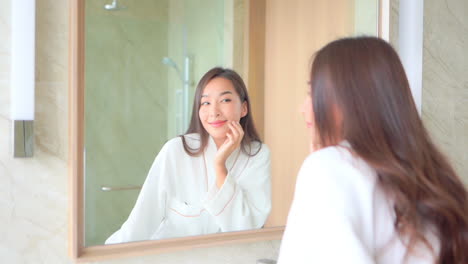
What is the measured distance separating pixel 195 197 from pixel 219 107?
8.6 inches

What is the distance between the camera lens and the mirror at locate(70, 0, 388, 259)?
0.92 meters

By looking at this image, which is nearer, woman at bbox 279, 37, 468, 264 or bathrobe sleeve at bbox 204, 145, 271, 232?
woman at bbox 279, 37, 468, 264

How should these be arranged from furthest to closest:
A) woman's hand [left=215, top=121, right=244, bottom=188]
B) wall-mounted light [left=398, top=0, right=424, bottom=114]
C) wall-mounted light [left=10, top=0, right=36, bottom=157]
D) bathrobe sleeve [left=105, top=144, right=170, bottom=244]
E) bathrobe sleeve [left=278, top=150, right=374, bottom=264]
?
wall-mounted light [left=398, top=0, right=424, bottom=114]
woman's hand [left=215, top=121, right=244, bottom=188]
bathrobe sleeve [left=105, top=144, right=170, bottom=244]
wall-mounted light [left=10, top=0, right=36, bottom=157]
bathrobe sleeve [left=278, top=150, right=374, bottom=264]

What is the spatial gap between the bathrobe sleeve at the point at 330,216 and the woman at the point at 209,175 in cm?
41

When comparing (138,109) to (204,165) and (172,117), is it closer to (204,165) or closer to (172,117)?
(172,117)

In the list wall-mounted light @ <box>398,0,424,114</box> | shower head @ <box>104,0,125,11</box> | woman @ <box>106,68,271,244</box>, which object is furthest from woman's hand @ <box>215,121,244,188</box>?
wall-mounted light @ <box>398,0,424,114</box>

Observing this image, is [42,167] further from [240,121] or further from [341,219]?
[341,219]

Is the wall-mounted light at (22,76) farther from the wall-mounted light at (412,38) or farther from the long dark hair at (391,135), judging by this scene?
the wall-mounted light at (412,38)

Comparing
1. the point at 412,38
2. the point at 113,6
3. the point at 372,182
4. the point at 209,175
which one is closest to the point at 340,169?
the point at 372,182

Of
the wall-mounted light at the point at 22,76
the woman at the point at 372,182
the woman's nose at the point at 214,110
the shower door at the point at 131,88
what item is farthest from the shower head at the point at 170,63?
the woman at the point at 372,182

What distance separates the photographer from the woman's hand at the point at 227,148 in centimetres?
106

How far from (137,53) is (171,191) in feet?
1.04

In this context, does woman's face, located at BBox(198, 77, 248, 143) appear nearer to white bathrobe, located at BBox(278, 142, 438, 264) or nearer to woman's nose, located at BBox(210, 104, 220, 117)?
woman's nose, located at BBox(210, 104, 220, 117)

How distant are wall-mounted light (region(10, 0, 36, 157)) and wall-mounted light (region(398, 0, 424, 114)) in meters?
1.01
